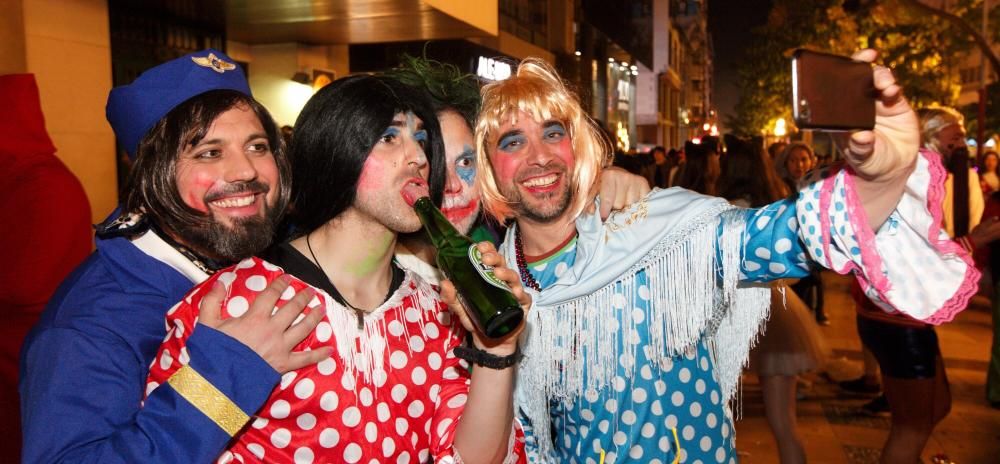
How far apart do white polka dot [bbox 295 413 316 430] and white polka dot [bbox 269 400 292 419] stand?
0.11ft

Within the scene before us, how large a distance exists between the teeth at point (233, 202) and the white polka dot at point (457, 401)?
69cm

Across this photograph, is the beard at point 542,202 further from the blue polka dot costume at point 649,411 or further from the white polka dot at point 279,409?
the white polka dot at point 279,409

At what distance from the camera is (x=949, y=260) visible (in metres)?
1.38

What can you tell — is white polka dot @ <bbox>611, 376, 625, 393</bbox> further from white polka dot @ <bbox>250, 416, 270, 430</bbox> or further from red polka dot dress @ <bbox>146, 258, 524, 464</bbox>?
white polka dot @ <bbox>250, 416, 270, 430</bbox>

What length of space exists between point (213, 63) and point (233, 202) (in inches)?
15.7

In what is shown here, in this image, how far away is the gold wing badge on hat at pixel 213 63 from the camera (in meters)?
1.78

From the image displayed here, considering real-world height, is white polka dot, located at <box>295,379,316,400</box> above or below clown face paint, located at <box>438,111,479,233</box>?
below

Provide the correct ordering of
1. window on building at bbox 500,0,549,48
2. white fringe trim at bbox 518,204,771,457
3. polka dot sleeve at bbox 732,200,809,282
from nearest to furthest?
polka dot sleeve at bbox 732,200,809,282 < white fringe trim at bbox 518,204,771,457 < window on building at bbox 500,0,549,48

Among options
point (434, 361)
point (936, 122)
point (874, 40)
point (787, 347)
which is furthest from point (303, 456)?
point (874, 40)

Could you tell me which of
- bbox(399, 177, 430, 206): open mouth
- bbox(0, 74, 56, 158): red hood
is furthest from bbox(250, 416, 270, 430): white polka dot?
bbox(0, 74, 56, 158): red hood

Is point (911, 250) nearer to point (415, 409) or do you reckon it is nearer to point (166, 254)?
point (415, 409)

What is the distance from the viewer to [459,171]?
2.33m

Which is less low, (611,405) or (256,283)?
(256,283)

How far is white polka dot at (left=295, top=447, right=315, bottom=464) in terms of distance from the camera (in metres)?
1.50
